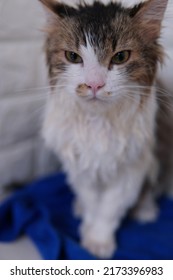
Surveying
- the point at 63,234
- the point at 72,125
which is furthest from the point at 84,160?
the point at 63,234

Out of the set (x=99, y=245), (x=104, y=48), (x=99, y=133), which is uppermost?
(x=104, y=48)

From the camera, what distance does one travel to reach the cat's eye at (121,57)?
834mm

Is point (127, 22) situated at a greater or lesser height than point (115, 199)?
greater

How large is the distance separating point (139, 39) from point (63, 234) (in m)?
0.63

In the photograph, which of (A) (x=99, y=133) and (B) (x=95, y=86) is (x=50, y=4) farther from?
(A) (x=99, y=133)

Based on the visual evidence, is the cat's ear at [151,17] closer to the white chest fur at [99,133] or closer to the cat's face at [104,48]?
the cat's face at [104,48]

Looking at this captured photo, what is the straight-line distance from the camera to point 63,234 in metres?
1.14

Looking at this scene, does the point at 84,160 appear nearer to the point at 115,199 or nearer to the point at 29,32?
the point at 115,199

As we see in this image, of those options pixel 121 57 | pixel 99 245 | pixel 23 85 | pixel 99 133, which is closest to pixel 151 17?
pixel 121 57

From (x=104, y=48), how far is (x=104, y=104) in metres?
0.14

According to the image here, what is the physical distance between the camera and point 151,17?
2.69ft

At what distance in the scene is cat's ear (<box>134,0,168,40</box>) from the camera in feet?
2.56

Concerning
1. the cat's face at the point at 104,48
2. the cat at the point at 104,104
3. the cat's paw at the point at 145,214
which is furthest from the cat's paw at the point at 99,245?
the cat's face at the point at 104,48

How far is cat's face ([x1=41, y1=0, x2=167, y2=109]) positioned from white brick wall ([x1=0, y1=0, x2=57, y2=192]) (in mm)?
78
